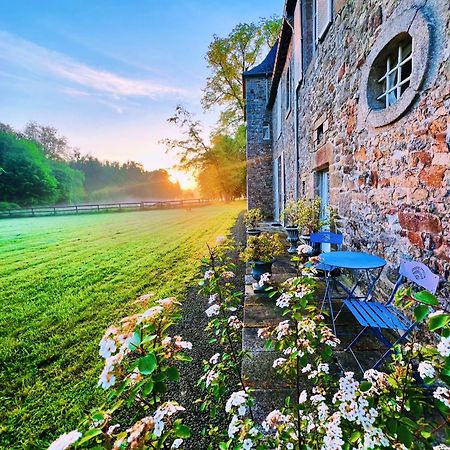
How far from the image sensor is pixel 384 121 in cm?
260

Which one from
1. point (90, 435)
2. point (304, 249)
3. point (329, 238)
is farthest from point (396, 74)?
point (90, 435)

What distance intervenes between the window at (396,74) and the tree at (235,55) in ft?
56.8

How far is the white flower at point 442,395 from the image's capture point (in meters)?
0.73

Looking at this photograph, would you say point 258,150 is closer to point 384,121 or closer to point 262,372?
point 384,121

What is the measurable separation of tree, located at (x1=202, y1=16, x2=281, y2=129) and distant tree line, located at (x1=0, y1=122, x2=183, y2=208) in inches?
766

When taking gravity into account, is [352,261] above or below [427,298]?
below

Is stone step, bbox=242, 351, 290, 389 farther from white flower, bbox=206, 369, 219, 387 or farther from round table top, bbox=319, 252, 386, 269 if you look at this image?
round table top, bbox=319, 252, 386, 269

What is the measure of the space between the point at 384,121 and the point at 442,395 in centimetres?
262

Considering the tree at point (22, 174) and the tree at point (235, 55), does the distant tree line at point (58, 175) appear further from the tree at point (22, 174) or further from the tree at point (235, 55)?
the tree at point (235, 55)

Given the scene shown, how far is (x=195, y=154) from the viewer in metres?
26.0

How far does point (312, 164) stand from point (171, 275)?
397 cm

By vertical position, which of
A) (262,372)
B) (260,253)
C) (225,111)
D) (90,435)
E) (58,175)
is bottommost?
(262,372)

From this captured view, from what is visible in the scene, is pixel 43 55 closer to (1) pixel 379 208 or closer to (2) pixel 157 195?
(1) pixel 379 208

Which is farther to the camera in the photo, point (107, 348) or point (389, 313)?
point (389, 313)
